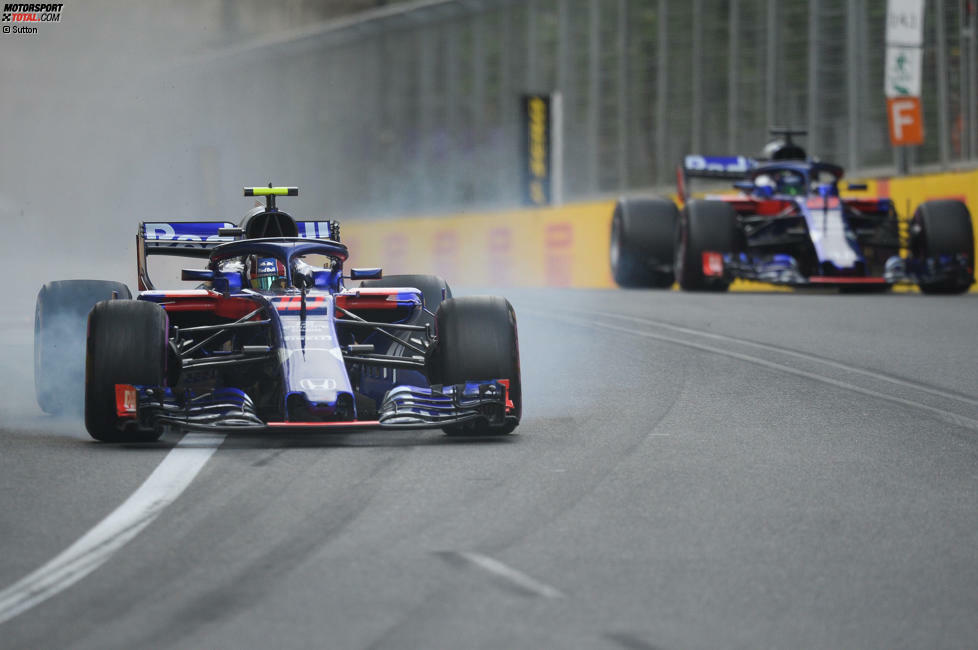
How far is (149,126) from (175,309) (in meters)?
38.6

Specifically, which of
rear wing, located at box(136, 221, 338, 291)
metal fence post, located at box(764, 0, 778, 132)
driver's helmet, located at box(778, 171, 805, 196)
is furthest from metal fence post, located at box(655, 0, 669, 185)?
rear wing, located at box(136, 221, 338, 291)

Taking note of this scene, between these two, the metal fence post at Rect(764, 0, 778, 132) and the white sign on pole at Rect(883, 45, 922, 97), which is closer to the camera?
the white sign on pole at Rect(883, 45, 922, 97)

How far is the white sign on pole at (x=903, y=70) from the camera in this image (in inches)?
934

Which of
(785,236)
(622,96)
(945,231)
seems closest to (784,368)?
(945,231)

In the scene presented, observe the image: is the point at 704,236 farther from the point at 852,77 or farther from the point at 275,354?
the point at 852,77

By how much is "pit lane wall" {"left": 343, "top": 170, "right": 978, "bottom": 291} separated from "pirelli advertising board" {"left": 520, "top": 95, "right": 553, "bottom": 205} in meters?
5.59

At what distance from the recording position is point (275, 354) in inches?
342

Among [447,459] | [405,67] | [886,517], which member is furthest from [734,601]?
[405,67]

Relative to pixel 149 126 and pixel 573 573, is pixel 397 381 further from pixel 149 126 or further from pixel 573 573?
pixel 149 126

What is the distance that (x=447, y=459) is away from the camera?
313 inches

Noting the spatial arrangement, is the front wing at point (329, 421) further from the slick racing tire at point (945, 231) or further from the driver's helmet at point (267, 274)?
the slick racing tire at point (945, 231)

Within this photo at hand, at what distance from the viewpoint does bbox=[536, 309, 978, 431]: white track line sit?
9.53 m

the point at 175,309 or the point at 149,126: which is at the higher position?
the point at 149,126

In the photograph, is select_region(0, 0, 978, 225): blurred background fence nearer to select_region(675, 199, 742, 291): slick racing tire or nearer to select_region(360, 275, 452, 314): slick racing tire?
select_region(675, 199, 742, 291): slick racing tire
